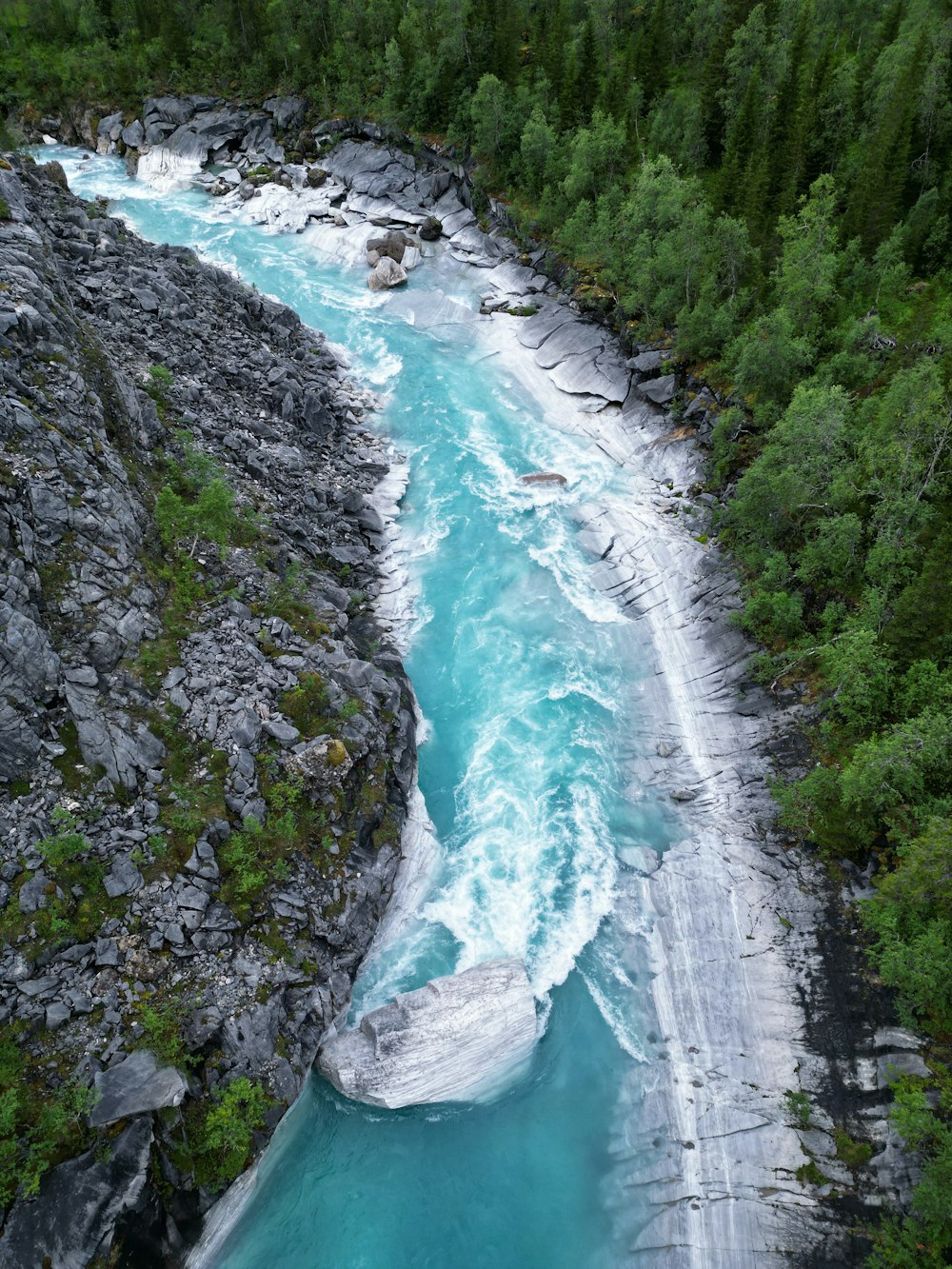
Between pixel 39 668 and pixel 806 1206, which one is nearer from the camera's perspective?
pixel 806 1206

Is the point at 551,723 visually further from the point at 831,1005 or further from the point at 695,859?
the point at 831,1005

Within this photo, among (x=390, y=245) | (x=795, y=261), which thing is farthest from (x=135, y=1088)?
(x=390, y=245)

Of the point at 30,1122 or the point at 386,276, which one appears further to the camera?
the point at 386,276

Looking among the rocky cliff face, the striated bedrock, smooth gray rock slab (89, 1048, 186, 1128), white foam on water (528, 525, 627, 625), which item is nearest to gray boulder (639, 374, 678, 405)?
white foam on water (528, 525, 627, 625)

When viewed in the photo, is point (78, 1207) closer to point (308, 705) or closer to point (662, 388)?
point (308, 705)

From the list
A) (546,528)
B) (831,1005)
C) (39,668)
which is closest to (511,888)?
(831,1005)
